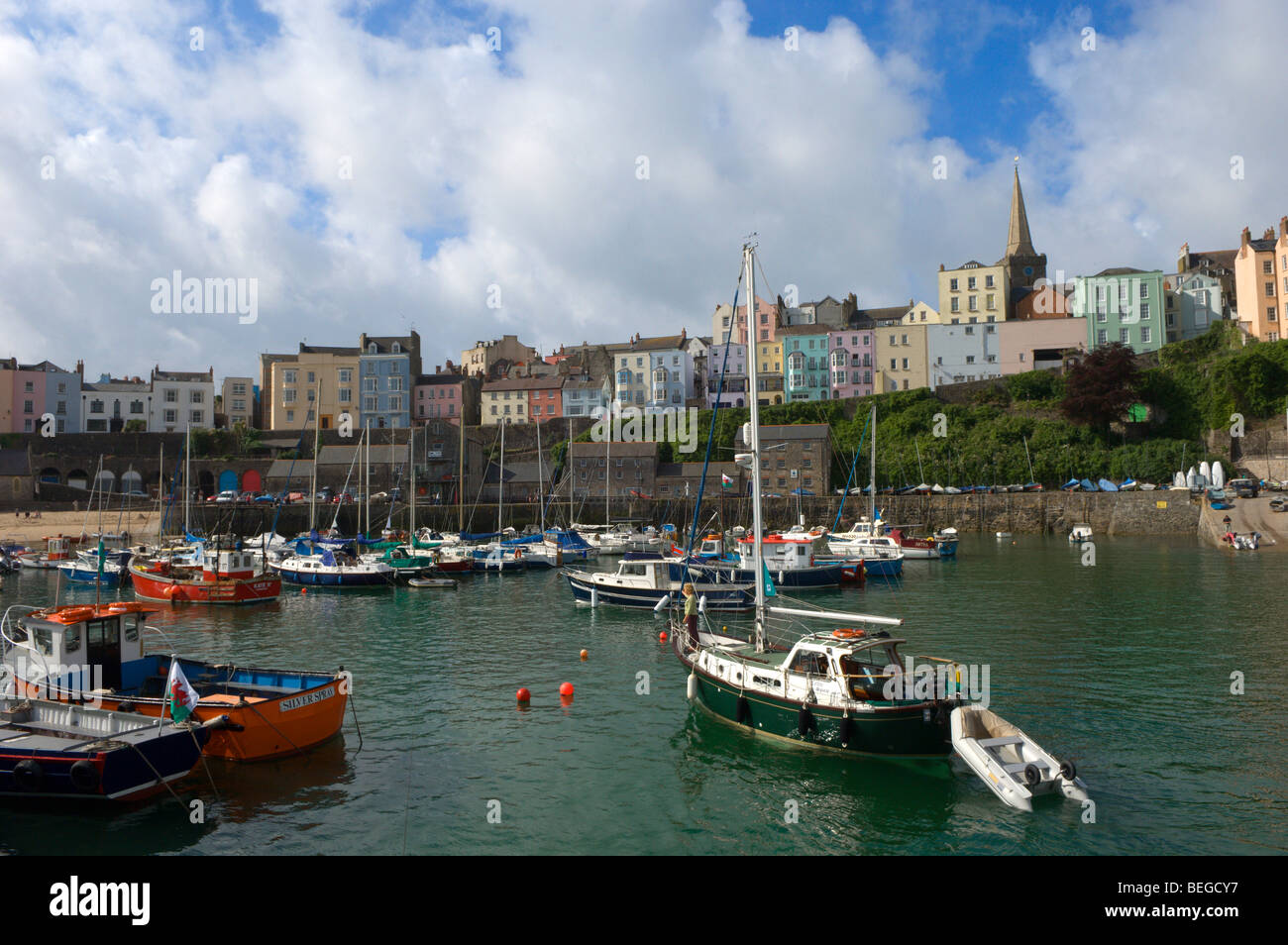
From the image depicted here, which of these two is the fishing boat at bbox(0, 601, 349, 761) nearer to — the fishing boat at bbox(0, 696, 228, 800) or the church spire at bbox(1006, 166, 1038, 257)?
the fishing boat at bbox(0, 696, 228, 800)

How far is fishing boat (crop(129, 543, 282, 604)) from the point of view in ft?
120

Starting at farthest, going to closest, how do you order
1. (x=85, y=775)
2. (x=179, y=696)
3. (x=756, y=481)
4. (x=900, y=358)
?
(x=900, y=358) < (x=756, y=481) < (x=179, y=696) < (x=85, y=775)

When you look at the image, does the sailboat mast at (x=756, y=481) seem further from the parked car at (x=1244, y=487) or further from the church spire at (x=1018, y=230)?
the church spire at (x=1018, y=230)

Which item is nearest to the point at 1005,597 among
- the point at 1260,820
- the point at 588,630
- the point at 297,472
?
the point at 588,630

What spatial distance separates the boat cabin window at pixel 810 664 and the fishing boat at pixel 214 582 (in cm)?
2849

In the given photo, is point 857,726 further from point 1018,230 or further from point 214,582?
point 1018,230

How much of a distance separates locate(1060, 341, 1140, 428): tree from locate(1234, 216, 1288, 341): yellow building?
13.0 metres

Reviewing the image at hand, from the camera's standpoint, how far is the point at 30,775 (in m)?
13.3

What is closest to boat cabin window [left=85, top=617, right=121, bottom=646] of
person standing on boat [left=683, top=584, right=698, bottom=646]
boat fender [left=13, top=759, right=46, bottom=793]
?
boat fender [left=13, top=759, right=46, bottom=793]

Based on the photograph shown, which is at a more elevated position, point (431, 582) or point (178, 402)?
point (178, 402)

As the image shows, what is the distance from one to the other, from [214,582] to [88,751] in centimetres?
2501

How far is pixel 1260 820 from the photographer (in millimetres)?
12992

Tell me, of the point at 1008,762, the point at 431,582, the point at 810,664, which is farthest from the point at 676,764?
the point at 431,582

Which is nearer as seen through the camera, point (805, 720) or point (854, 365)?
point (805, 720)
